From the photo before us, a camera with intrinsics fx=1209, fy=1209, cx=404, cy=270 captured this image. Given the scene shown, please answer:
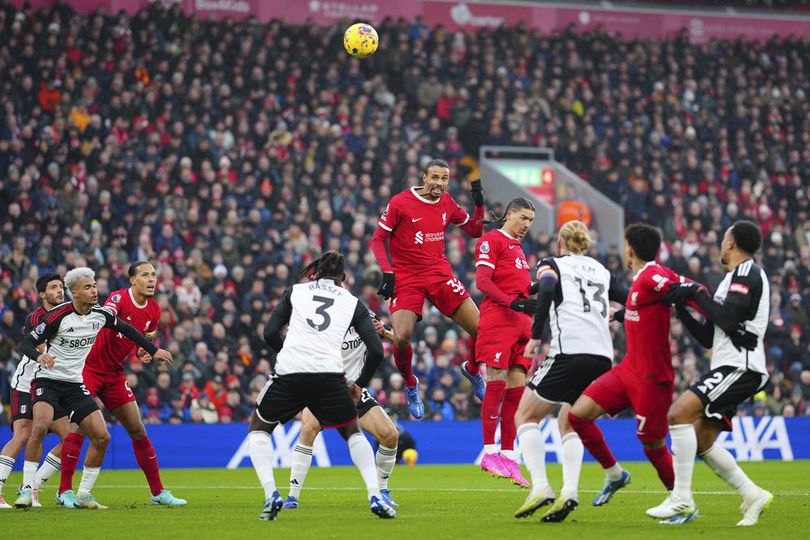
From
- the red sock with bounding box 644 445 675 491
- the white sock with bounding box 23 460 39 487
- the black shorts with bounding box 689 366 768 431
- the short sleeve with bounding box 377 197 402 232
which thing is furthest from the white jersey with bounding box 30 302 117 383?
the black shorts with bounding box 689 366 768 431

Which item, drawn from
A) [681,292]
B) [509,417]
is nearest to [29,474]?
[509,417]

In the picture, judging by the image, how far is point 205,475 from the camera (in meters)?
18.6

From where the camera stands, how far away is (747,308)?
925 cm

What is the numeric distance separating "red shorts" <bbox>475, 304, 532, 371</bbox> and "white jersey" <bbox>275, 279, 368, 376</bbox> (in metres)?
2.99

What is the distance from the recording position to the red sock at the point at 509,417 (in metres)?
12.5

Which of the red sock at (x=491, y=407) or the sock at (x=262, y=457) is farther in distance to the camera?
the red sock at (x=491, y=407)

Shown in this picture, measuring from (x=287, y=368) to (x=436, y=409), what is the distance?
40.8ft

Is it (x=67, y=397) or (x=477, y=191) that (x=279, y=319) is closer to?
(x=67, y=397)

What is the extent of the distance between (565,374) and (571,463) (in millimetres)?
732

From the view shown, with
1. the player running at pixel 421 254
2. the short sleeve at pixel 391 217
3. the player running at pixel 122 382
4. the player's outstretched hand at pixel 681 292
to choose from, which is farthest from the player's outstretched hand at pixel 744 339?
the player running at pixel 122 382

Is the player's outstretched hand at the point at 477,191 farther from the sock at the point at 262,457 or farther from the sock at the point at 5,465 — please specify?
the sock at the point at 5,465

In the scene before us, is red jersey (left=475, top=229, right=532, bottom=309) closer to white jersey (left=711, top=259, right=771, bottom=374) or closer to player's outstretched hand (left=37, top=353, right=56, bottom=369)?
white jersey (left=711, top=259, right=771, bottom=374)

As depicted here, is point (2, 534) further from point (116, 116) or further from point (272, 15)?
point (272, 15)

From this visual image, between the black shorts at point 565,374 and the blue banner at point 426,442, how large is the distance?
35.5 feet
